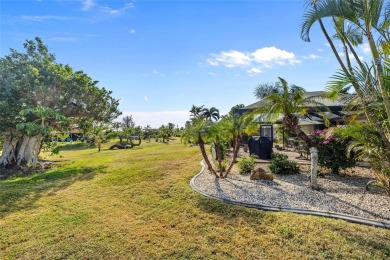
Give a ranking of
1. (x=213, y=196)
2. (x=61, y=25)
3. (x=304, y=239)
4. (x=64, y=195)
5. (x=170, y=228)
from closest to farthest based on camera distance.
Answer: (x=304, y=239)
(x=170, y=228)
(x=213, y=196)
(x=64, y=195)
(x=61, y=25)

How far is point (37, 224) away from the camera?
5.75 m

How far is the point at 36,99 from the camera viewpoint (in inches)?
487

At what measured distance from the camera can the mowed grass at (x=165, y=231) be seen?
165 inches

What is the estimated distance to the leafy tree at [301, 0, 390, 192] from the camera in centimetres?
428

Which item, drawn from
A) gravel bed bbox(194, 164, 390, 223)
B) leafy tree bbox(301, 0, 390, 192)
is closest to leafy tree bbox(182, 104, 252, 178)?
gravel bed bbox(194, 164, 390, 223)

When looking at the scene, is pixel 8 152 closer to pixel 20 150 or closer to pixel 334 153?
pixel 20 150

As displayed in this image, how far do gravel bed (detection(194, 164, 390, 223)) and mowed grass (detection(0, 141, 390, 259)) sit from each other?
728 mm

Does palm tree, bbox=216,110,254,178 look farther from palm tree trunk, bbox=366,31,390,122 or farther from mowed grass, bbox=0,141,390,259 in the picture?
palm tree trunk, bbox=366,31,390,122

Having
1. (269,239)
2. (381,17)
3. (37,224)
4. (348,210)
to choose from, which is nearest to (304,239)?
(269,239)

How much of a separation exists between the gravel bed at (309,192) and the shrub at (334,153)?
503 millimetres

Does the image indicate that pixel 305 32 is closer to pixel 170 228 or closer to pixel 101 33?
pixel 170 228

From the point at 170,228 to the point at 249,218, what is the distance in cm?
189

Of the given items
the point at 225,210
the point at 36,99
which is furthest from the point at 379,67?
the point at 36,99

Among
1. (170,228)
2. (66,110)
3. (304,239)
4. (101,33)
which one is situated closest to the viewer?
(304,239)
